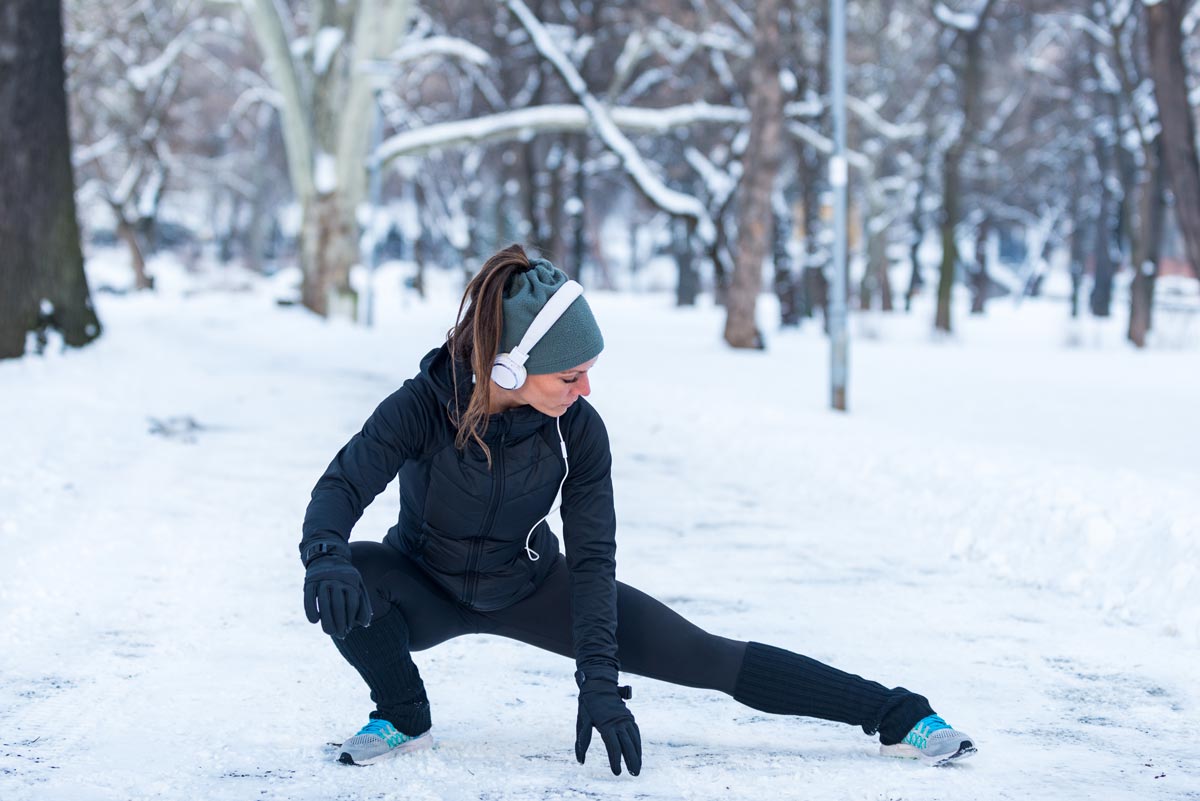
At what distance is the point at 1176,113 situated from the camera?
1173 cm

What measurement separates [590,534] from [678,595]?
7.28ft

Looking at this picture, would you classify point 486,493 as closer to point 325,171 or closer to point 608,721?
point 608,721

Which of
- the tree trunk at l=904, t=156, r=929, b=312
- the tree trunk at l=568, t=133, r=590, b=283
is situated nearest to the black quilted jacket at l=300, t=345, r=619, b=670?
the tree trunk at l=568, t=133, r=590, b=283

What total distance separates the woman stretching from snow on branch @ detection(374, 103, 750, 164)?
19.7 meters

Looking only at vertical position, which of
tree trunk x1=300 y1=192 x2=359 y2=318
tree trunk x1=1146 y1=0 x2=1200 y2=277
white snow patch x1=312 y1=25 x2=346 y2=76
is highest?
white snow patch x1=312 y1=25 x2=346 y2=76

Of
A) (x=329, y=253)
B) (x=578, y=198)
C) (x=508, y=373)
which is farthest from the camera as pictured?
(x=578, y=198)

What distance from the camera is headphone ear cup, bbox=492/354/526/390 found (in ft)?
10.2

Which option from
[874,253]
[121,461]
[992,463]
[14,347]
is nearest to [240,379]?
[14,347]

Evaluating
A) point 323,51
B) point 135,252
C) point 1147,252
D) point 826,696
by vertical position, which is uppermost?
point 323,51

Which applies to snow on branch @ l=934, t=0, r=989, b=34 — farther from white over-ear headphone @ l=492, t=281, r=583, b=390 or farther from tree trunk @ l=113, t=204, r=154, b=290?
white over-ear headphone @ l=492, t=281, r=583, b=390

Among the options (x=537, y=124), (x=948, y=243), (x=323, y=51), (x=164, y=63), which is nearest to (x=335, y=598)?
(x=537, y=124)

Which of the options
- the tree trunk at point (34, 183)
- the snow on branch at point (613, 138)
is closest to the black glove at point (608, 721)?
the tree trunk at point (34, 183)

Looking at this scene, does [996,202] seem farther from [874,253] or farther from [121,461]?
[121,461]

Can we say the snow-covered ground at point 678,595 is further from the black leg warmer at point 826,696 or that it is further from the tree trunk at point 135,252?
the tree trunk at point 135,252
